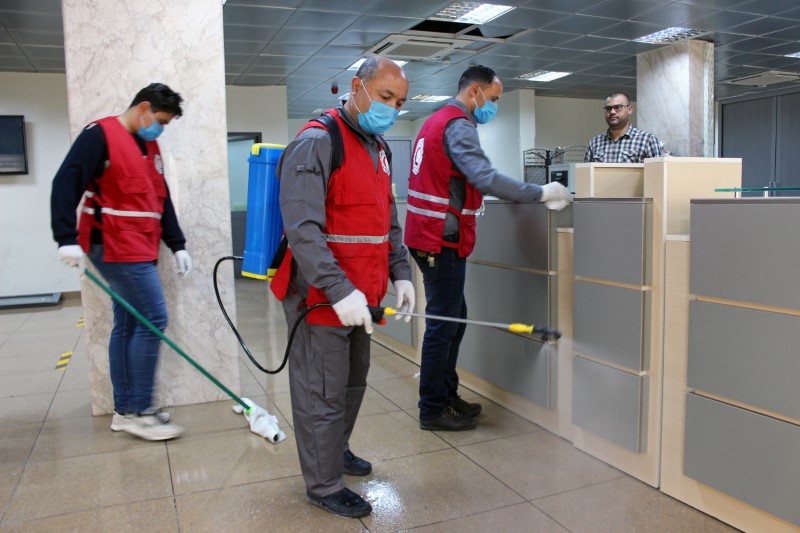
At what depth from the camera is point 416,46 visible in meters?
7.24

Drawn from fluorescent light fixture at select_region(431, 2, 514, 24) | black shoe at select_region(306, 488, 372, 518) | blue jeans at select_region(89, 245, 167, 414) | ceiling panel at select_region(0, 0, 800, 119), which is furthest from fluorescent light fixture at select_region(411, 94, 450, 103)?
black shoe at select_region(306, 488, 372, 518)

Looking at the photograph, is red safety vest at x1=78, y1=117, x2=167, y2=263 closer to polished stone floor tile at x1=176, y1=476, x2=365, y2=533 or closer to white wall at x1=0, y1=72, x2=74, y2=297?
polished stone floor tile at x1=176, y1=476, x2=365, y2=533

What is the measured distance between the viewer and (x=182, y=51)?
3.14 metres

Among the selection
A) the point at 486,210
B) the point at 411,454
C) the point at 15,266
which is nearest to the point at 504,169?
the point at 15,266

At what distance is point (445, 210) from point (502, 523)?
4.18 ft

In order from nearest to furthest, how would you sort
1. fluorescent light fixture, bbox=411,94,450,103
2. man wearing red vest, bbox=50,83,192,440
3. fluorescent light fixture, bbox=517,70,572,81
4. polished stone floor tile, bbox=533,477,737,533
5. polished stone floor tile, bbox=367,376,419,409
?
polished stone floor tile, bbox=533,477,737,533 → man wearing red vest, bbox=50,83,192,440 → polished stone floor tile, bbox=367,376,419,409 → fluorescent light fixture, bbox=517,70,572,81 → fluorescent light fixture, bbox=411,94,450,103

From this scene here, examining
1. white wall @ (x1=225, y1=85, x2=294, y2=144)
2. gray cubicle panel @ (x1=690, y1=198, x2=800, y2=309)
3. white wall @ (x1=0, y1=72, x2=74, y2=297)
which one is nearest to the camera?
gray cubicle panel @ (x1=690, y1=198, x2=800, y2=309)

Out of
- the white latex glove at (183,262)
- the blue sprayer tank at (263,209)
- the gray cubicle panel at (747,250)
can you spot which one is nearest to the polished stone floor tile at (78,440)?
the white latex glove at (183,262)

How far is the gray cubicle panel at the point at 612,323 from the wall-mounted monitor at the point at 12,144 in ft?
22.9

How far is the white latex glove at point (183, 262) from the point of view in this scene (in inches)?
118

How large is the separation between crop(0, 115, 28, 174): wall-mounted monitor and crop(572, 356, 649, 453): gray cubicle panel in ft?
23.1

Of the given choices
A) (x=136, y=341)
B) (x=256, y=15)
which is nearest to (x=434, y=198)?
(x=136, y=341)

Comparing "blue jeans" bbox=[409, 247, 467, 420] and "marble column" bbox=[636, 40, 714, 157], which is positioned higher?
"marble column" bbox=[636, 40, 714, 157]

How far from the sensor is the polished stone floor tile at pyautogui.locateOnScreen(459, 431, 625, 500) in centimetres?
232
